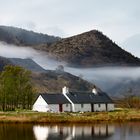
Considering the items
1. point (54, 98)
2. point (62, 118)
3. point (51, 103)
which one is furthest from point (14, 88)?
point (62, 118)

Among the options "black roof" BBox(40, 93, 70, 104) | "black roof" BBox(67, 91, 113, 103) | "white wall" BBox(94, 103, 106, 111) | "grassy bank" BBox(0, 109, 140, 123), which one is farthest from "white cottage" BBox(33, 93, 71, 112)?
"grassy bank" BBox(0, 109, 140, 123)

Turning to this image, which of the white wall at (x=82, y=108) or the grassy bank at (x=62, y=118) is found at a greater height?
the white wall at (x=82, y=108)

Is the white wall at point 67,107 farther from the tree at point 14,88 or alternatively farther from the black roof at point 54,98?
the tree at point 14,88

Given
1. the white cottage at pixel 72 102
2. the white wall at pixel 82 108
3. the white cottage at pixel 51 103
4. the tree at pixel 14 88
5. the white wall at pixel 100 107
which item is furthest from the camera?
the white wall at pixel 100 107

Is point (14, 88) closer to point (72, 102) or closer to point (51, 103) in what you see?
point (51, 103)

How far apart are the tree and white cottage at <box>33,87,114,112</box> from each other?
9.60 metres

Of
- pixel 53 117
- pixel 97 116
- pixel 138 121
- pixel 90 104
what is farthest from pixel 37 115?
pixel 90 104

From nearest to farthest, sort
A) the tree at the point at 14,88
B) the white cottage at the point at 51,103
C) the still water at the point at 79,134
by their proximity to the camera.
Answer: the still water at the point at 79,134, the white cottage at the point at 51,103, the tree at the point at 14,88

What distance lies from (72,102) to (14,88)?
17237 mm

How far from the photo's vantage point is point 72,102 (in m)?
112

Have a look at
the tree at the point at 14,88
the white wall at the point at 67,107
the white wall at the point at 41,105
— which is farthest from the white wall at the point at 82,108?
the tree at the point at 14,88

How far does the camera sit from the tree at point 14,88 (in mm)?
115312

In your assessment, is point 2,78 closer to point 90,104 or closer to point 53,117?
point 90,104

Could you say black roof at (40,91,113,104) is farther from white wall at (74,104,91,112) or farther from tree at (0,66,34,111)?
tree at (0,66,34,111)
